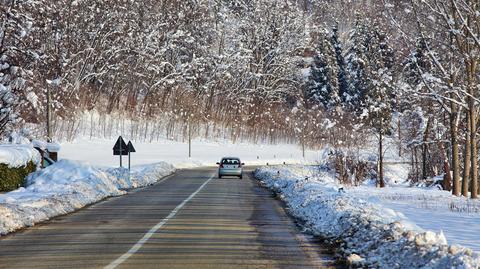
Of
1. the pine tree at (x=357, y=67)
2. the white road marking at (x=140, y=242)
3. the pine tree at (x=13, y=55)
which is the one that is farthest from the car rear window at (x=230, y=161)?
the pine tree at (x=357, y=67)

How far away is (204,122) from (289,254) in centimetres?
8050

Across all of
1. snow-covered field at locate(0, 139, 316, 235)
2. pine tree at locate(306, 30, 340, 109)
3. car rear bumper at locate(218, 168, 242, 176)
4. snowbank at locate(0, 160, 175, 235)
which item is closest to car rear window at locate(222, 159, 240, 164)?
car rear bumper at locate(218, 168, 242, 176)

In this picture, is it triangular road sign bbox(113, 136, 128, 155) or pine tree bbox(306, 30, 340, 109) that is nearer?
triangular road sign bbox(113, 136, 128, 155)

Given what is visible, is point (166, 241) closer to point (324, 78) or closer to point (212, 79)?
point (212, 79)

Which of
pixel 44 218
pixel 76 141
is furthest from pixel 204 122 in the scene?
pixel 44 218

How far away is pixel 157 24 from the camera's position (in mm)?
88875

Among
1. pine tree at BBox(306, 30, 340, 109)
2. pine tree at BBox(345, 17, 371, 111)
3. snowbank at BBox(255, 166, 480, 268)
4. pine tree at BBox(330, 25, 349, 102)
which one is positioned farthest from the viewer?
pine tree at BBox(330, 25, 349, 102)

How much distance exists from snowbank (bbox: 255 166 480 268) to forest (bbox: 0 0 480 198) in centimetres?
1686

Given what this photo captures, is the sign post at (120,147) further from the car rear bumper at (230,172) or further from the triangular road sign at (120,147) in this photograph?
the car rear bumper at (230,172)

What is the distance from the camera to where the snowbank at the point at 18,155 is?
2522cm

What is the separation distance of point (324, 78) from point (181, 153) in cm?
4221

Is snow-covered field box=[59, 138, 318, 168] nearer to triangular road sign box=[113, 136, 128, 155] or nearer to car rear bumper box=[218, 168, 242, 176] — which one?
car rear bumper box=[218, 168, 242, 176]

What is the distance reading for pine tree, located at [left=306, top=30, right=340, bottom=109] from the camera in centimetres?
11094

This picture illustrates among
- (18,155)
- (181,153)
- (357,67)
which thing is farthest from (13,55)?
(357,67)
